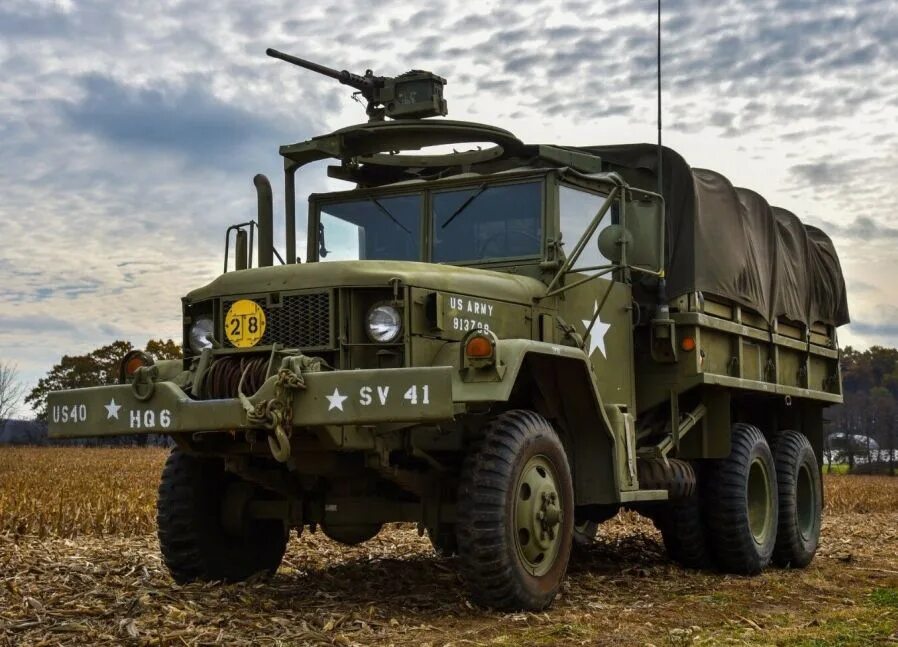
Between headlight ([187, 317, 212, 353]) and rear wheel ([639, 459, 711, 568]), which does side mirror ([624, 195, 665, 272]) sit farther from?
headlight ([187, 317, 212, 353])

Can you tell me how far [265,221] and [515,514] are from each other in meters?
3.20

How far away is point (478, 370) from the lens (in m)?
7.22

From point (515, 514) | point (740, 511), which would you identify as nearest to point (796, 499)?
point (740, 511)

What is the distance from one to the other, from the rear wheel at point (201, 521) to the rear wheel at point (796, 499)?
5369 mm

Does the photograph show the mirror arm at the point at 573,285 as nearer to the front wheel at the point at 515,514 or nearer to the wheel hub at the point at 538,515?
the front wheel at the point at 515,514

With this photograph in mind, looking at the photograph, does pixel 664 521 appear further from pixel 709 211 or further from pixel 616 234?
pixel 616 234

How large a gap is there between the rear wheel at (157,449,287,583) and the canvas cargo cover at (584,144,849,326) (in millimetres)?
4025

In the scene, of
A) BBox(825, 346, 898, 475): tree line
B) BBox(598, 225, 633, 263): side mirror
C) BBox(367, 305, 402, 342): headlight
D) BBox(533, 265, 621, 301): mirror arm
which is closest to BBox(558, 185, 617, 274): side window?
BBox(533, 265, 621, 301): mirror arm

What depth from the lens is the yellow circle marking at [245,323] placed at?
7902 mm

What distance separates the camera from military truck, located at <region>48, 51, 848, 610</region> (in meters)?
7.37

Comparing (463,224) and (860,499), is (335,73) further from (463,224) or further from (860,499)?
(860,499)

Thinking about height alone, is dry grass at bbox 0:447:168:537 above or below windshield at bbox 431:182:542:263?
below

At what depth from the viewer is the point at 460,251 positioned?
30.0 feet

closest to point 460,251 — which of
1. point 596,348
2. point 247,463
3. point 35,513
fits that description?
point 596,348
